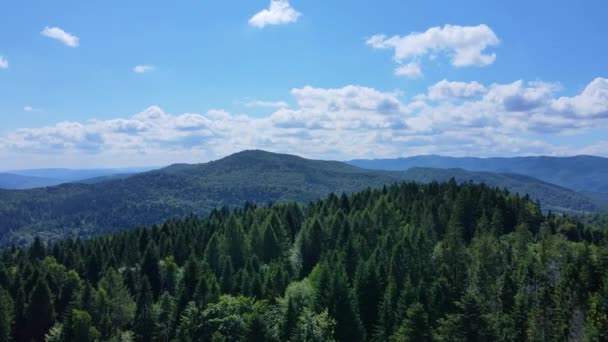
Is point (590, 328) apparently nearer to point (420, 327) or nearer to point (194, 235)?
point (420, 327)

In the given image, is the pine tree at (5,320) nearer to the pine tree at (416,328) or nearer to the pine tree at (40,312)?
the pine tree at (40,312)

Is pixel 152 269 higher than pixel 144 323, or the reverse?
pixel 152 269

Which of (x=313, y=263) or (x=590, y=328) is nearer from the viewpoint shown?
(x=590, y=328)

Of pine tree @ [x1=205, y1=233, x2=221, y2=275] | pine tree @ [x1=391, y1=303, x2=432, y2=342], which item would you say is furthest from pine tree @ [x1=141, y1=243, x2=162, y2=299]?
pine tree @ [x1=391, y1=303, x2=432, y2=342]

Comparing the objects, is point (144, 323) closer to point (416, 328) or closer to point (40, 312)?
point (40, 312)

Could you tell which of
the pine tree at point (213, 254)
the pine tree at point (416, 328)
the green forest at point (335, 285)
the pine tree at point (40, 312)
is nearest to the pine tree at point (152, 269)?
the green forest at point (335, 285)

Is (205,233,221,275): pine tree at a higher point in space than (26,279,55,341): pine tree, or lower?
higher

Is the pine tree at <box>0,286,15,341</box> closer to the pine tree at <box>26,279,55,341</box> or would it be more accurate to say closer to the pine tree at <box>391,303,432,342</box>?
Result: the pine tree at <box>26,279,55,341</box>

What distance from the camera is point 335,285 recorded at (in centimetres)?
6019

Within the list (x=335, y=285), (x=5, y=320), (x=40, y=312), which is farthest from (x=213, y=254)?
(x=335, y=285)

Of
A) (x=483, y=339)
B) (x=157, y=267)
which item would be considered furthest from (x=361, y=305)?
(x=157, y=267)

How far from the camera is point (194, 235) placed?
400ft

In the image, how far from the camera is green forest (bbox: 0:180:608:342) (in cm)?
5369

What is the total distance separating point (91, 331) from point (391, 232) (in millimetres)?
55513
